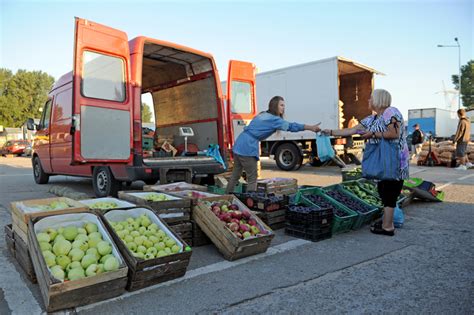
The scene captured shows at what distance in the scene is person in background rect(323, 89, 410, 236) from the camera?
4.31m

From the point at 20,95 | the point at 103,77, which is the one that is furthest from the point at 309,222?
the point at 20,95

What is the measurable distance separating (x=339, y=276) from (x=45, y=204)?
3.11 meters

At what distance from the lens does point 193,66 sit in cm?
809

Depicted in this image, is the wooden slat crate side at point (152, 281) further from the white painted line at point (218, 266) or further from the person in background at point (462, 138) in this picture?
the person in background at point (462, 138)

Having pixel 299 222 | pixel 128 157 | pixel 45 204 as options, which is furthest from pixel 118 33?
pixel 299 222

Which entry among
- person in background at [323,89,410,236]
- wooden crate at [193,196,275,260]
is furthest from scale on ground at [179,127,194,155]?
person in background at [323,89,410,236]

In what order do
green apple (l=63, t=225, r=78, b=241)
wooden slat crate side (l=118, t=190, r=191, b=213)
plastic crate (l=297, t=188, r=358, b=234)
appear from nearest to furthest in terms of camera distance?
green apple (l=63, t=225, r=78, b=241), wooden slat crate side (l=118, t=190, r=191, b=213), plastic crate (l=297, t=188, r=358, b=234)

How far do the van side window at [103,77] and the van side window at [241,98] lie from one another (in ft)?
8.15

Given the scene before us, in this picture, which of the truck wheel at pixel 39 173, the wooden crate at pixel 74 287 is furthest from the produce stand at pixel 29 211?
the truck wheel at pixel 39 173

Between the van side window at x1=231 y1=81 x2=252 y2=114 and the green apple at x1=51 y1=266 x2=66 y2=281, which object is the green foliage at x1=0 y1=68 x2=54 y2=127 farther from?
the green apple at x1=51 y1=266 x2=66 y2=281

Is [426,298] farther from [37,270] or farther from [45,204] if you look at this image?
[45,204]

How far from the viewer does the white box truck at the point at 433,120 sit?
34.3m

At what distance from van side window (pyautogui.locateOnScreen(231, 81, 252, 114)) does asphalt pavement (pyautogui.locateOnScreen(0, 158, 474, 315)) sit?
375 centimetres

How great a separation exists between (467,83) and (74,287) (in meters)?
61.4
